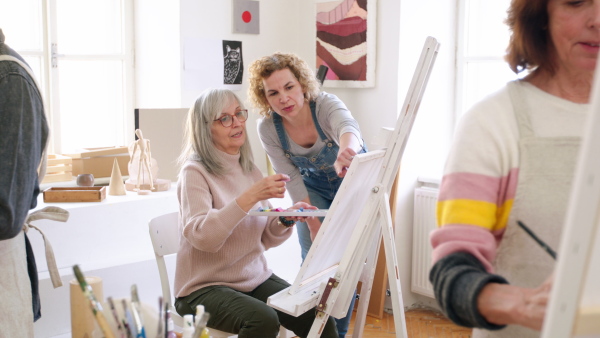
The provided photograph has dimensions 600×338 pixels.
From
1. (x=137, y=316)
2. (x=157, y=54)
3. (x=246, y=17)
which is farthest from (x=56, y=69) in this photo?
(x=137, y=316)

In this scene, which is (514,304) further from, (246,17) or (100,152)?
(246,17)

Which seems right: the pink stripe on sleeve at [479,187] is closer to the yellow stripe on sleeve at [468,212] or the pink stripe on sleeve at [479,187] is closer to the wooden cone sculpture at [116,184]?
the yellow stripe on sleeve at [468,212]

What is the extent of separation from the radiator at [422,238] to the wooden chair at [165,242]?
1.59 meters

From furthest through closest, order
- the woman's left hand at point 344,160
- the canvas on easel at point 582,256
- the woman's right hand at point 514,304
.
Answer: the woman's left hand at point 344,160, the woman's right hand at point 514,304, the canvas on easel at point 582,256

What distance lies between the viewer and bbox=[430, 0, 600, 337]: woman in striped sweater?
94 centimetres

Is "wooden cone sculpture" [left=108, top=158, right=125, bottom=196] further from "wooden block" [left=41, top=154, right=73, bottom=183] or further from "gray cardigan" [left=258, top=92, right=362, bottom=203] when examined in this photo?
"gray cardigan" [left=258, top=92, right=362, bottom=203]

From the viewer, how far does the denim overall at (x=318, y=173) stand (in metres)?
2.91

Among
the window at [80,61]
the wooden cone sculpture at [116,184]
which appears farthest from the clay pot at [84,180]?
the window at [80,61]

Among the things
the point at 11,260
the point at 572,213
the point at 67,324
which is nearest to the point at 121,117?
the point at 67,324

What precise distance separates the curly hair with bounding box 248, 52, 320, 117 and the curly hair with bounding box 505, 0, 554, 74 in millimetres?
1847

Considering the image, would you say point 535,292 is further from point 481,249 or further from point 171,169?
point 171,169

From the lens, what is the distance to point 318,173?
117 inches

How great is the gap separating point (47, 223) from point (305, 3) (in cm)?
230

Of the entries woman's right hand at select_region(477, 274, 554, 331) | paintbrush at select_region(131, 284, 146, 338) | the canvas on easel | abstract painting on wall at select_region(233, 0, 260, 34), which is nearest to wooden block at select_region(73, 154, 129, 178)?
abstract painting on wall at select_region(233, 0, 260, 34)
